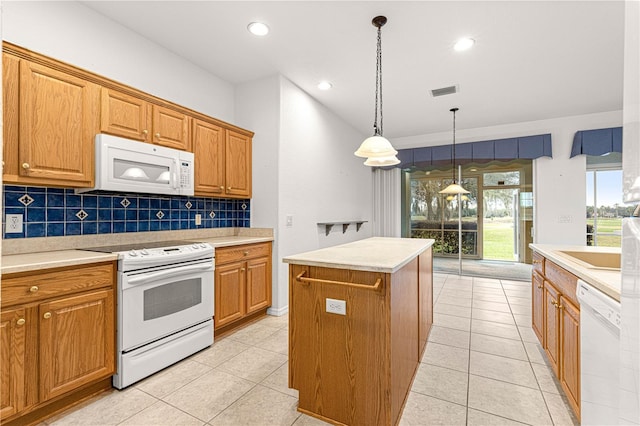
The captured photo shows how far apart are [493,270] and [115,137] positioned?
20.8 feet

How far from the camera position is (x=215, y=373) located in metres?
2.31

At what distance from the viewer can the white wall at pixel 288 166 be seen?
141 inches

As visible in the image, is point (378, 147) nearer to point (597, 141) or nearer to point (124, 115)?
point (124, 115)

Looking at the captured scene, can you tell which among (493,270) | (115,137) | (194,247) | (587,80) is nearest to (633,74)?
(194,247)

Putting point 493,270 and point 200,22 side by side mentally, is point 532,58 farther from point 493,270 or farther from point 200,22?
point 493,270

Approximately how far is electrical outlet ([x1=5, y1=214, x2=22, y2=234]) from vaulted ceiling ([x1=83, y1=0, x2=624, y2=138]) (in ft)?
5.82

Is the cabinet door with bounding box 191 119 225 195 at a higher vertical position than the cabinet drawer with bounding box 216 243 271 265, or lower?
higher

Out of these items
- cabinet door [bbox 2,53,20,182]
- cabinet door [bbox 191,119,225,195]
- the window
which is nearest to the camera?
cabinet door [bbox 2,53,20,182]

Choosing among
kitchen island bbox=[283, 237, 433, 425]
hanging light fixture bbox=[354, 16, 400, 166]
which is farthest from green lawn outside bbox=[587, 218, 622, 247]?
kitchen island bbox=[283, 237, 433, 425]

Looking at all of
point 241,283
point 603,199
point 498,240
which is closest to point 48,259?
point 241,283

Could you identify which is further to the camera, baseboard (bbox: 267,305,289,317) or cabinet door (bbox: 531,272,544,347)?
baseboard (bbox: 267,305,289,317)

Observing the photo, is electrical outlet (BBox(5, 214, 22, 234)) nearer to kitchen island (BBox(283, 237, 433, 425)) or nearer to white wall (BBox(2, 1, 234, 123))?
white wall (BBox(2, 1, 234, 123))

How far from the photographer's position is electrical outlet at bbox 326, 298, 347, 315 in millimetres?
1750

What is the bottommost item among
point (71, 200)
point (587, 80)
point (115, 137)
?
point (71, 200)
